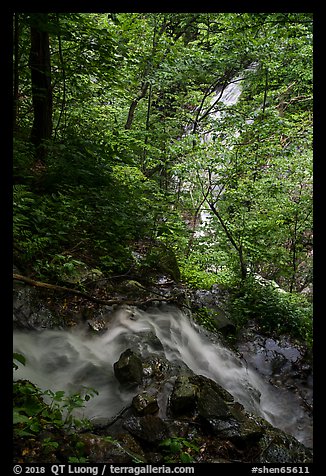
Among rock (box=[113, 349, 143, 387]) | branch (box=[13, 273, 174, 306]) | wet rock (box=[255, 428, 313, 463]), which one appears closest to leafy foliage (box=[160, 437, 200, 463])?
wet rock (box=[255, 428, 313, 463])

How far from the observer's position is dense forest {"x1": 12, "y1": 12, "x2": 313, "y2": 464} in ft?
14.8

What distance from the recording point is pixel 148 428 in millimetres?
2604

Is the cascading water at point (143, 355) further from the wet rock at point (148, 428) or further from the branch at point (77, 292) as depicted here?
the wet rock at point (148, 428)

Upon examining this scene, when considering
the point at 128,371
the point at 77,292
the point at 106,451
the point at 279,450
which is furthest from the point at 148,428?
the point at 77,292

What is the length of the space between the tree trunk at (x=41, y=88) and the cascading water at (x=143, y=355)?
3.34 m

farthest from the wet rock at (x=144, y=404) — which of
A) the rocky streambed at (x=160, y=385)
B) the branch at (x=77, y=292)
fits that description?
the branch at (x=77, y=292)

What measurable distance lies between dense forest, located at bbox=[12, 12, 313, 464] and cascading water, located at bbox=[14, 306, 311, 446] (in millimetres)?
601

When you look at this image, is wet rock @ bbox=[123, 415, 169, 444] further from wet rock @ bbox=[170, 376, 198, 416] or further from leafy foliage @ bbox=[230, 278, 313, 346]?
leafy foliage @ bbox=[230, 278, 313, 346]

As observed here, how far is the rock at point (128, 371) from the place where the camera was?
3287 mm

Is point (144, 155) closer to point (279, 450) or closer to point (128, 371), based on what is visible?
point (128, 371)

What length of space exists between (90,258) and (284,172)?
5.34 meters

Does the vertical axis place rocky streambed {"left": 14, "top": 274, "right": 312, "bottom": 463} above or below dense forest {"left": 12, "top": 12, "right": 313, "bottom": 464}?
below
